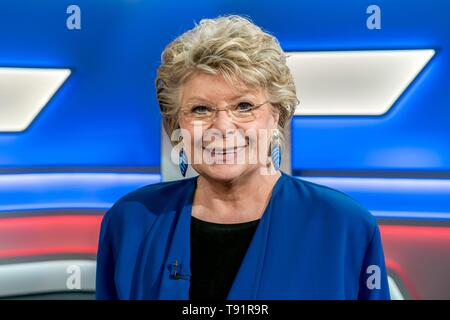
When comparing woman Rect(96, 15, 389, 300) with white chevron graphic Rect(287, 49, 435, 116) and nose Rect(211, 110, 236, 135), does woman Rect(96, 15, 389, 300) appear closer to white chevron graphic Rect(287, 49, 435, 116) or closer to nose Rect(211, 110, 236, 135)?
nose Rect(211, 110, 236, 135)

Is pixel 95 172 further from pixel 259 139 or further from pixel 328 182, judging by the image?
pixel 328 182

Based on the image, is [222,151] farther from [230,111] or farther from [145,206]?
[145,206]

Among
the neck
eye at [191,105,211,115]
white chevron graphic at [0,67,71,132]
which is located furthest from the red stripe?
eye at [191,105,211,115]

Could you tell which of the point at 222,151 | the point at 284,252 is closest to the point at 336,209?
the point at 284,252

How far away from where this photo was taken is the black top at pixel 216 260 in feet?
4.31

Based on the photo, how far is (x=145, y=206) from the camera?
1.44 meters

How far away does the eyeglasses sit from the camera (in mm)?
1312

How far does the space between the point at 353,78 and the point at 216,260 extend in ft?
2.71

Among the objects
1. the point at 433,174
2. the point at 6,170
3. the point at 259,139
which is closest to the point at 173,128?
the point at 259,139

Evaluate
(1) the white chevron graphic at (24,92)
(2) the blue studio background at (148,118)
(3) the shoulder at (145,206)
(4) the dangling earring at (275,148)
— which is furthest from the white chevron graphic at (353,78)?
(1) the white chevron graphic at (24,92)

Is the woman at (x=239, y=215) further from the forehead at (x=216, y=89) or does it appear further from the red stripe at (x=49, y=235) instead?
the red stripe at (x=49, y=235)

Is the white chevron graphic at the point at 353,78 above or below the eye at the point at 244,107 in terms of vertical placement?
above

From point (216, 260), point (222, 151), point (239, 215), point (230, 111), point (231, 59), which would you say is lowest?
point (216, 260)

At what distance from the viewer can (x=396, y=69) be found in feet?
5.53
